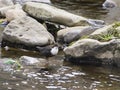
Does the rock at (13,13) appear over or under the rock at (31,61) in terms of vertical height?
over

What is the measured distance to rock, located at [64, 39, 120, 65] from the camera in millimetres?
9391

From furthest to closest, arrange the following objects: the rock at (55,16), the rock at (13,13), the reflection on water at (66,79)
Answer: the rock at (13,13), the rock at (55,16), the reflection on water at (66,79)

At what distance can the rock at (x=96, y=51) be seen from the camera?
9.39 meters

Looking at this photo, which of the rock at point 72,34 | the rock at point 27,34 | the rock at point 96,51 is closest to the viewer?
the rock at point 96,51

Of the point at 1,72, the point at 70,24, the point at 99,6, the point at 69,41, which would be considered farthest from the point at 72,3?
the point at 1,72

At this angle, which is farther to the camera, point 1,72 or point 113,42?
point 113,42

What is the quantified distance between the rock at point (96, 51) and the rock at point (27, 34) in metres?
1.41

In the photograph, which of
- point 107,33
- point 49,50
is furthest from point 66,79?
point 107,33

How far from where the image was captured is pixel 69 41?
450 inches

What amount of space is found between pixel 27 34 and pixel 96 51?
7.20ft

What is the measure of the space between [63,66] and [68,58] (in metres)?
0.42

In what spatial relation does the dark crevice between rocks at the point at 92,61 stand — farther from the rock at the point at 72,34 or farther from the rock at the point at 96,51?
the rock at the point at 72,34

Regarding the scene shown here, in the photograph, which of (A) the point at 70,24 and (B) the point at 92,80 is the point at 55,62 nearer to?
(B) the point at 92,80

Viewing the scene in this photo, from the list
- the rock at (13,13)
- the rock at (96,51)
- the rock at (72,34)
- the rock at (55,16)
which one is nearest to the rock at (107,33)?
the rock at (96,51)
